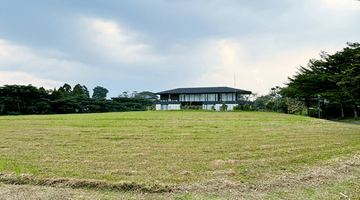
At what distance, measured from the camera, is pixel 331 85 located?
2966 cm

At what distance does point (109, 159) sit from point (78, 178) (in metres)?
1.26

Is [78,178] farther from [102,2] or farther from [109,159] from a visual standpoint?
[102,2]

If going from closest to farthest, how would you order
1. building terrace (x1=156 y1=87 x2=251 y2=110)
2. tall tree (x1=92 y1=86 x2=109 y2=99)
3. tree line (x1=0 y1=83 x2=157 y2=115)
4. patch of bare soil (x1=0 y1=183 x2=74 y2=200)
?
1. patch of bare soil (x1=0 y1=183 x2=74 y2=200)
2. tree line (x1=0 y1=83 x2=157 y2=115)
3. building terrace (x1=156 y1=87 x2=251 y2=110)
4. tall tree (x1=92 y1=86 x2=109 y2=99)

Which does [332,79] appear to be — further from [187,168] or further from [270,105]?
[187,168]

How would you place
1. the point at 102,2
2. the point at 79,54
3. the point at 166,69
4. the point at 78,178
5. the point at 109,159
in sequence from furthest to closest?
the point at 166,69 < the point at 79,54 < the point at 102,2 < the point at 109,159 < the point at 78,178

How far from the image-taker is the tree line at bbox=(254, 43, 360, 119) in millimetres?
24500

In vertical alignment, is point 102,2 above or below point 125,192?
above

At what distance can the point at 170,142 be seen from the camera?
745cm

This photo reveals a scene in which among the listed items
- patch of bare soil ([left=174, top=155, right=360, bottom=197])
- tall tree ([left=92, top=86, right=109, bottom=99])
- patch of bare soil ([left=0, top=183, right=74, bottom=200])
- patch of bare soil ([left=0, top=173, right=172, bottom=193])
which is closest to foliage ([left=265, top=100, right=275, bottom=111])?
patch of bare soil ([left=174, top=155, right=360, bottom=197])

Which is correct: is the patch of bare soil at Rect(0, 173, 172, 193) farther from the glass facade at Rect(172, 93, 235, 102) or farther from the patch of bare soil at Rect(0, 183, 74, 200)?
the glass facade at Rect(172, 93, 235, 102)

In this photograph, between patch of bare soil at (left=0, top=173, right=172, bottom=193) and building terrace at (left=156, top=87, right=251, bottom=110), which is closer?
patch of bare soil at (left=0, top=173, right=172, bottom=193)

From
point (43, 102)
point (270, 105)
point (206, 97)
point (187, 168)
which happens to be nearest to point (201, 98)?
point (206, 97)

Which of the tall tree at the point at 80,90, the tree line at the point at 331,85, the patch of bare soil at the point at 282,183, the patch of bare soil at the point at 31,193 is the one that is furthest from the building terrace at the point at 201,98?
the patch of bare soil at the point at 31,193

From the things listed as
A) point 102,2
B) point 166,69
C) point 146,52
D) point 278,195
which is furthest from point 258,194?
point 166,69
